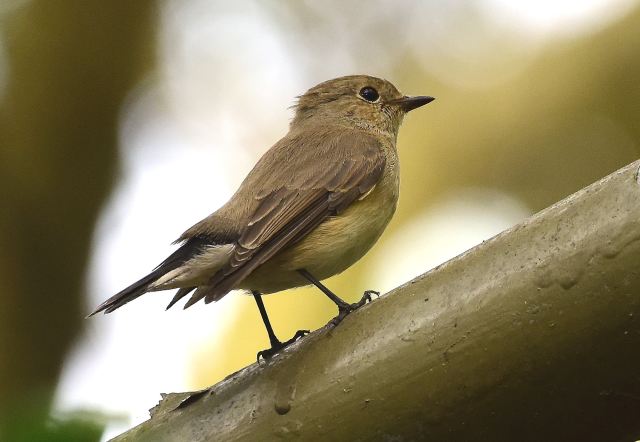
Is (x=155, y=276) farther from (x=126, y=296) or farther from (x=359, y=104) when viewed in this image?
(x=359, y=104)

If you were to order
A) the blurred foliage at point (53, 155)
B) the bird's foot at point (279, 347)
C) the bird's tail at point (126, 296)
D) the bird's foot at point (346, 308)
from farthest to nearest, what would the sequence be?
the blurred foliage at point (53, 155), the bird's tail at point (126, 296), the bird's foot at point (279, 347), the bird's foot at point (346, 308)

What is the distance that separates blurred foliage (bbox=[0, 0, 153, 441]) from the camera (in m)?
4.17

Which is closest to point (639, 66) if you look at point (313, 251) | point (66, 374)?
point (313, 251)

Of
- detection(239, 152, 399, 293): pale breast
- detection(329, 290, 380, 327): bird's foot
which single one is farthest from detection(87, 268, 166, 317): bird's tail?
detection(329, 290, 380, 327): bird's foot

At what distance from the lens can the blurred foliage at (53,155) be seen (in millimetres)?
4168

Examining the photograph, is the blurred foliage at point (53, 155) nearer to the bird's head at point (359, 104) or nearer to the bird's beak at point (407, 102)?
the bird's head at point (359, 104)

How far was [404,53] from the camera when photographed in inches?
270

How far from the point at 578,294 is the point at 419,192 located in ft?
14.1

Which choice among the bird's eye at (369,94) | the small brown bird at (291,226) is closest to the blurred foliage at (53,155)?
the small brown bird at (291,226)

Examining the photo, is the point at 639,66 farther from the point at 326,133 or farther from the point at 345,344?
the point at 345,344

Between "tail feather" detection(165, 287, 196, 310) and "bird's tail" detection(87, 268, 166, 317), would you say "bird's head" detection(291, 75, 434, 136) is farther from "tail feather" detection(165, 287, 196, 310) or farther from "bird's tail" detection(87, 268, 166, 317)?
"bird's tail" detection(87, 268, 166, 317)

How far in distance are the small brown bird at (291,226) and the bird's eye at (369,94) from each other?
2.21 ft

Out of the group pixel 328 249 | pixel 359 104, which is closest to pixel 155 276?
pixel 328 249

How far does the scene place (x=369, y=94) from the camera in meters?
5.36
